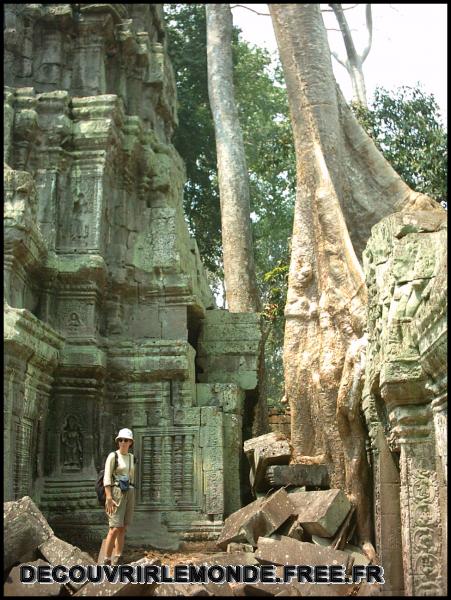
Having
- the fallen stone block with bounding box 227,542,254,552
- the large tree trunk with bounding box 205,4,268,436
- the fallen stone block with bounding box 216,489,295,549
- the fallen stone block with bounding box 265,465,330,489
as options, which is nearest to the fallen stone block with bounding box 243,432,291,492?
the fallen stone block with bounding box 265,465,330,489

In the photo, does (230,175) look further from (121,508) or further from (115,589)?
(115,589)

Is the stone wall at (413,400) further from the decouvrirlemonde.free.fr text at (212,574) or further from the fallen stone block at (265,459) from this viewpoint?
the fallen stone block at (265,459)

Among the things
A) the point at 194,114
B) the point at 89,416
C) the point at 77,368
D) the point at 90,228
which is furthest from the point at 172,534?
the point at 194,114

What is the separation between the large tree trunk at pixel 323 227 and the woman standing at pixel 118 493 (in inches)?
82.8

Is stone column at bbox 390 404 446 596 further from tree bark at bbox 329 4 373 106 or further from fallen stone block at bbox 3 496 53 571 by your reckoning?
tree bark at bbox 329 4 373 106

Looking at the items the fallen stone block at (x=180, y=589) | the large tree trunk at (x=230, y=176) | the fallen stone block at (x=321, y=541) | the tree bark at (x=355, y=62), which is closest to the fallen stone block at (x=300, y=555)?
the fallen stone block at (x=321, y=541)

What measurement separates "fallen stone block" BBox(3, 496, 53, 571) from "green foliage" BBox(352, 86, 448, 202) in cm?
→ 918

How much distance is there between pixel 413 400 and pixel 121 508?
2.57 metres

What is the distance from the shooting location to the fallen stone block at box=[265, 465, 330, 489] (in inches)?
281

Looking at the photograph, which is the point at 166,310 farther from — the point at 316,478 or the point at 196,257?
the point at 316,478

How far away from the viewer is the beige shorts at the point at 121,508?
5.70 m

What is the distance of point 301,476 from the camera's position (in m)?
7.15

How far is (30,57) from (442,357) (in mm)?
7376

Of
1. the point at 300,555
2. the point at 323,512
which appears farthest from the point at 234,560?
the point at 323,512
